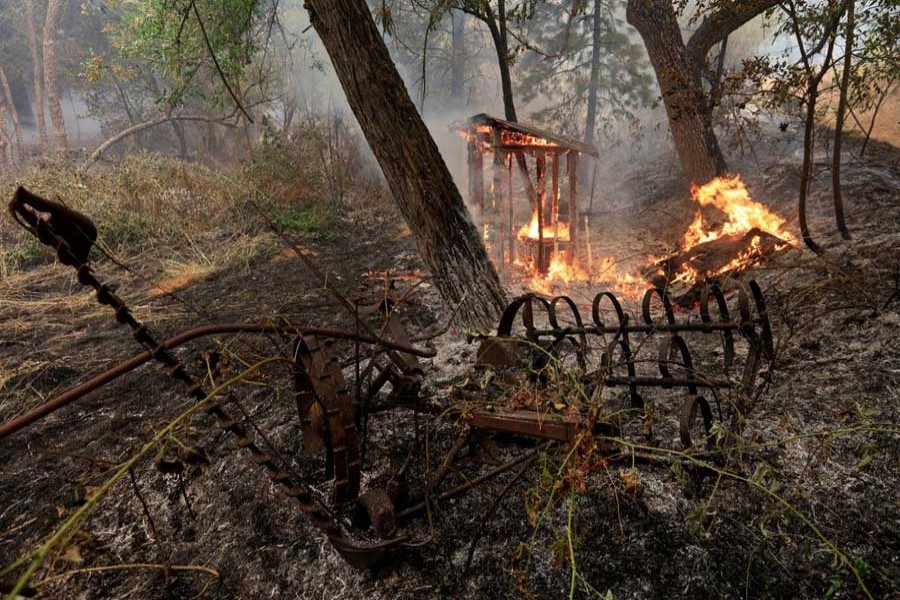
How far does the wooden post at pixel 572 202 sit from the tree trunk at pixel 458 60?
21.5 meters

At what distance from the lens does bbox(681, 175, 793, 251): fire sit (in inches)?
314

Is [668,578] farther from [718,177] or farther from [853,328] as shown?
[718,177]

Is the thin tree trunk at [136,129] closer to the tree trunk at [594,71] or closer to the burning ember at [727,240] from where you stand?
the burning ember at [727,240]

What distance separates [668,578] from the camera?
2.13m

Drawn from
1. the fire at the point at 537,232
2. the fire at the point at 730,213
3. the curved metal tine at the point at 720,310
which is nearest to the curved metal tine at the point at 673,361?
the curved metal tine at the point at 720,310

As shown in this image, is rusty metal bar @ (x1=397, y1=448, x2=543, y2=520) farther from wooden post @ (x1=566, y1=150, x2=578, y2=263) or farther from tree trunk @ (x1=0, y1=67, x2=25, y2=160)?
tree trunk @ (x1=0, y1=67, x2=25, y2=160)

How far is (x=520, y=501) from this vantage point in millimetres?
2664

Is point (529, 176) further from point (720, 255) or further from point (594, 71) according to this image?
point (594, 71)

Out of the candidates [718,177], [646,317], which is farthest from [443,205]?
[718,177]

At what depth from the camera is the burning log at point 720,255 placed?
20.7ft

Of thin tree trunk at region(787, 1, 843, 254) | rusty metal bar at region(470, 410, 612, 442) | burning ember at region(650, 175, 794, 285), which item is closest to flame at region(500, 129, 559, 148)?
burning ember at region(650, 175, 794, 285)

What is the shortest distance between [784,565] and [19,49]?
41.5m

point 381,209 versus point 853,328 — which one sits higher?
point 381,209

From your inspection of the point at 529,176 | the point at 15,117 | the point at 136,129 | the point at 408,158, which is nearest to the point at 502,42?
the point at 529,176
